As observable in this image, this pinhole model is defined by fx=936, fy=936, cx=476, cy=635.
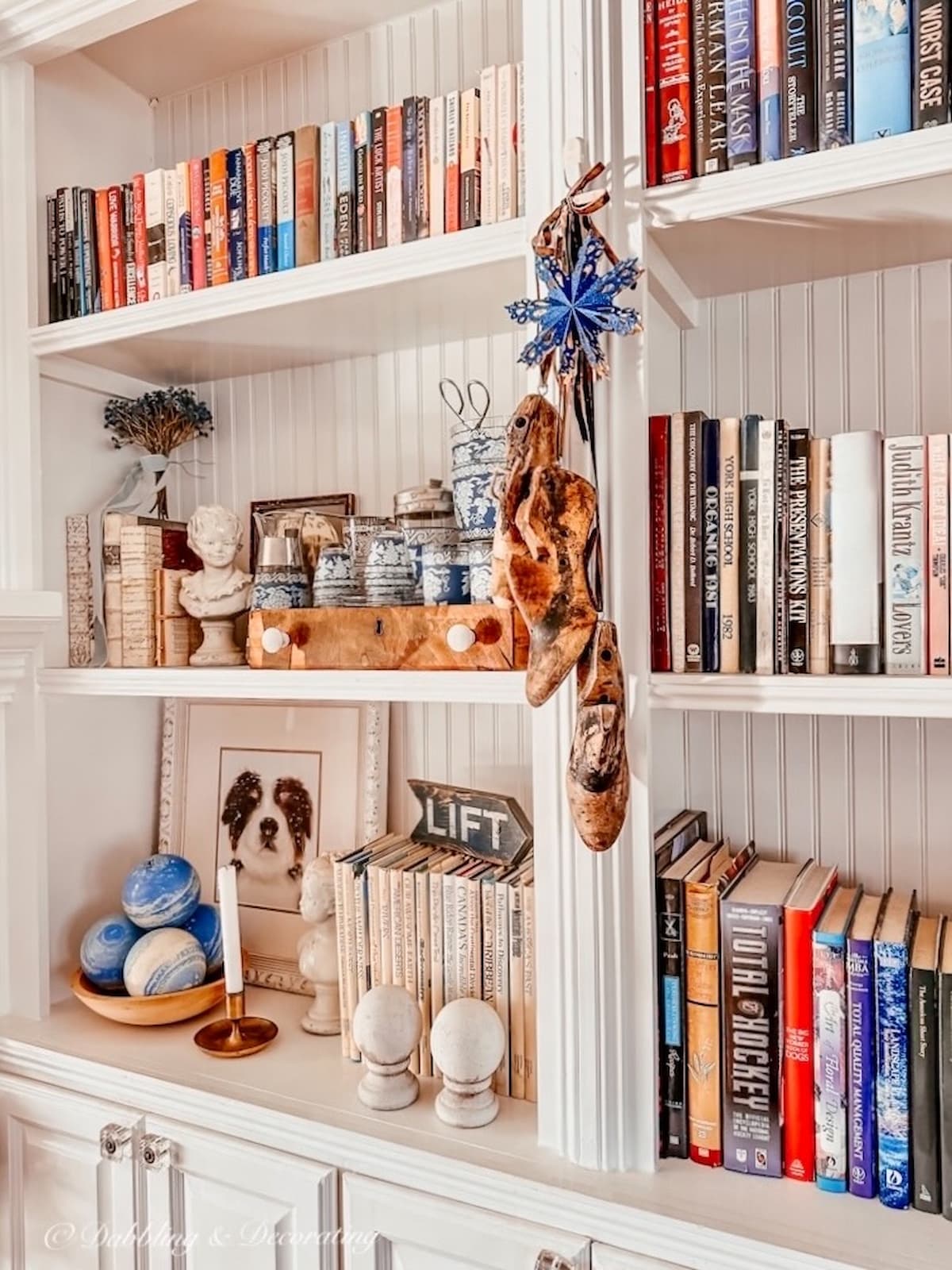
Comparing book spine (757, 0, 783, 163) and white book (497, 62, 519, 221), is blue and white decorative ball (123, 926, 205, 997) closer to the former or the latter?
white book (497, 62, 519, 221)

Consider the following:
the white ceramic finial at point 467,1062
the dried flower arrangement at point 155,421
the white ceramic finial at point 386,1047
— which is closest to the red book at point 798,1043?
the white ceramic finial at point 467,1062

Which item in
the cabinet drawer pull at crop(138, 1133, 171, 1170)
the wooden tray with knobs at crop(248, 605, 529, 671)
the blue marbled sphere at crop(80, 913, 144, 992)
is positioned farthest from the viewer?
the blue marbled sphere at crop(80, 913, 144, 992)

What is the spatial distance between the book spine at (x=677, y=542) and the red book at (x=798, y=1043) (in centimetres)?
29

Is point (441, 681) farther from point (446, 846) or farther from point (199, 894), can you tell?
point (199, 894)

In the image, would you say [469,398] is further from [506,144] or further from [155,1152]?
[155,1152]

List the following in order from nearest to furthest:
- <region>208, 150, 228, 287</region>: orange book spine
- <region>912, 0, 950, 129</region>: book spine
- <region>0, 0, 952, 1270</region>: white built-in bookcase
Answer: <region>912, 0, 950, 129</region>: book spine → <region>0, 0, 952, 1270</region>: white built-in bookcase → <region>208, 150, 228, 287</region>: orange book spine

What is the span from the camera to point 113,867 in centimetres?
153

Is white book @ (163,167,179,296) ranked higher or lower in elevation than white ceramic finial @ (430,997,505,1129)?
higher

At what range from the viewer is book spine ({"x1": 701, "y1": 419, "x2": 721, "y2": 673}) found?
3.12ft

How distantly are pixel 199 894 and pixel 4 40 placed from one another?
1294 millimetres

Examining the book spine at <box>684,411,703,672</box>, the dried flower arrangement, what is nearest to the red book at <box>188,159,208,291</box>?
the dried flower arrangement

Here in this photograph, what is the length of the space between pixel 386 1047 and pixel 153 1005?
404 millimetres

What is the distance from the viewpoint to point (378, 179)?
116 cm

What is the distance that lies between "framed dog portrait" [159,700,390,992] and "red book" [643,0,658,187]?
0.82 m
